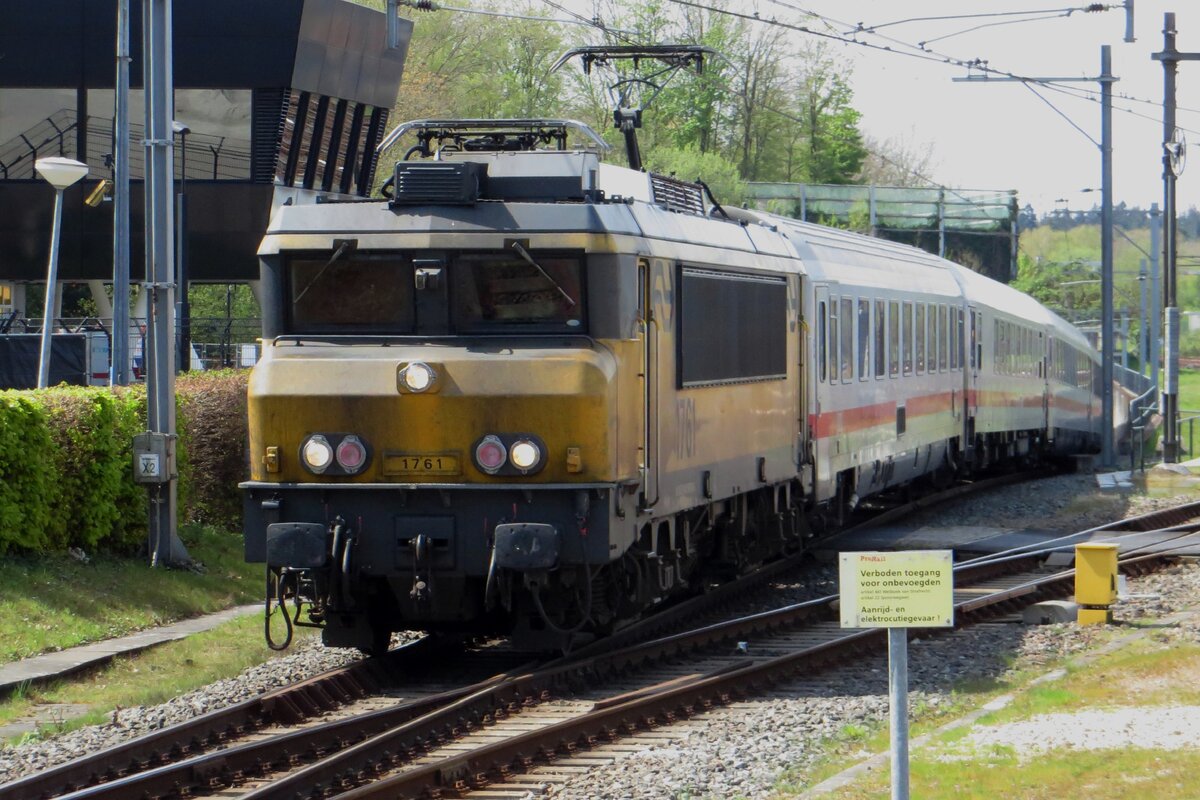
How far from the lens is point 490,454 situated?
11336 mm

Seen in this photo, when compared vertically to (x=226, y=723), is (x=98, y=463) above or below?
above

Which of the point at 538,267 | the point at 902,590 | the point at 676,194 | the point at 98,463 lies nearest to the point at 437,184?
the point at 538,267

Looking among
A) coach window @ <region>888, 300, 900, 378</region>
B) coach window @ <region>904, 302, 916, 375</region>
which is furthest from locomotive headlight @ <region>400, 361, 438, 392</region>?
coach window @ <region>904, 302, 916, 375</region>

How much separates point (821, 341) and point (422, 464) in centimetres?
658

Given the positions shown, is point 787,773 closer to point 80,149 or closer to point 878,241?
point 878,241

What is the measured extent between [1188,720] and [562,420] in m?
4.06

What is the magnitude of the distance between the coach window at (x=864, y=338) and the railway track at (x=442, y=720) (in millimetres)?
4887

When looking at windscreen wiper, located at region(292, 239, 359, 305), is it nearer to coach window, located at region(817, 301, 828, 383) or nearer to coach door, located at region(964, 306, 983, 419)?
coach window, located at region(817, 301, 828, 383)

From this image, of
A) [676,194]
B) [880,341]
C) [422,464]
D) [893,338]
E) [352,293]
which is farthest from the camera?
[893,338]

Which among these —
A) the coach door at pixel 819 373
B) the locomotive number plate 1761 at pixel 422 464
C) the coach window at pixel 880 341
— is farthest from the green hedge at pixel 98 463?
the coach window at pixel 880 341

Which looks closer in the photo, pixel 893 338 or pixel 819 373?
pixel 819 373

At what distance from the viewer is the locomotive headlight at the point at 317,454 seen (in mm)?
11492

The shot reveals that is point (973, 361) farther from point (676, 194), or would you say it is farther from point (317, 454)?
point (317, 454)

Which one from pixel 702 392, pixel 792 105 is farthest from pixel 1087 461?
pixel 792 105
